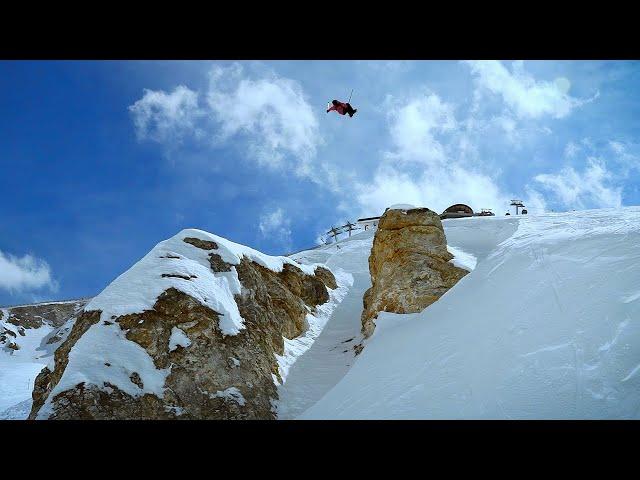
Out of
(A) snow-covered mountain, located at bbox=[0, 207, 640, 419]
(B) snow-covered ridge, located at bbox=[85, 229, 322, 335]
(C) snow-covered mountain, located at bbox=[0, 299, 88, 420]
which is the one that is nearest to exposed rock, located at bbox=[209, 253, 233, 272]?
(B) snow-covered ridge, located at bbox=[85, 229, 322, 335]

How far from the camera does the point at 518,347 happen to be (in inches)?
285

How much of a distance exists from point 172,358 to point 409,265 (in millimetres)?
12008

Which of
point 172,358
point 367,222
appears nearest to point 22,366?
point 172,358

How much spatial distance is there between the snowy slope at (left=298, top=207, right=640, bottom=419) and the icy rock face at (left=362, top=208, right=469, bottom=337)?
175 inches

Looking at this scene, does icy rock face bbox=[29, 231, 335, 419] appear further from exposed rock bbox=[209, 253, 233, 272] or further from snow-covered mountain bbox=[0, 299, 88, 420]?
snow-covered mountain bbox=[0, 299, 88, 420]

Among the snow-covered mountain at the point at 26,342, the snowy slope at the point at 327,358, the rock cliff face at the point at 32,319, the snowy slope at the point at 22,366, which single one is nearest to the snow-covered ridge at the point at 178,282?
the snowy slope at the point at 327,358

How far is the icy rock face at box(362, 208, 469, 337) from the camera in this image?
1769 centimetres

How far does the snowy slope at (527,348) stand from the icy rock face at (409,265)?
14.6 ft

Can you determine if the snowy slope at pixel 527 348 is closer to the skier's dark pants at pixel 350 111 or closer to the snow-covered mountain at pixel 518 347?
the snow-covered mountain at pixel 518 347

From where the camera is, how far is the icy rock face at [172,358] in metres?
11.4

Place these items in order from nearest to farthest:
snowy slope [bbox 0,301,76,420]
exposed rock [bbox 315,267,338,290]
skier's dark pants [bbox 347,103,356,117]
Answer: skier's dark pants [bbox 347,103,356,117] → snowy slope [bbox 0,301,76,420] → exposed rock [bbox 315,267,338,290]
